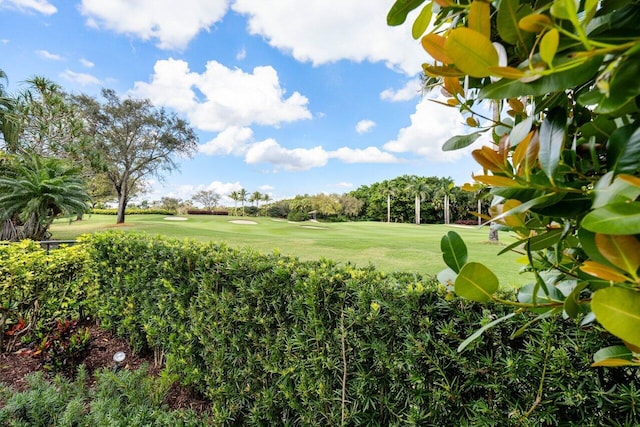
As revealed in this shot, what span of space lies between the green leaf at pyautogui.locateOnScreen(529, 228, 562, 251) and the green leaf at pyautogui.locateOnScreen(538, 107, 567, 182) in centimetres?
16

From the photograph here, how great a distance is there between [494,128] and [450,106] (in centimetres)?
14

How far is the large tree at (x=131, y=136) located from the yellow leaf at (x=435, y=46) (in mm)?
21356

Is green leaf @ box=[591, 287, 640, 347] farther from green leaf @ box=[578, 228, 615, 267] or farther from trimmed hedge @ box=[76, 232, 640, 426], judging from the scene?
trimmed hedge @ box=[76, 232, 640, 426]

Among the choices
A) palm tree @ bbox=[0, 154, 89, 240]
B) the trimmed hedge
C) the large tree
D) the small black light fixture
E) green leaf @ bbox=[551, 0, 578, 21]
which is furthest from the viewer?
the large tree

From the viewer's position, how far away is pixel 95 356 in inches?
133

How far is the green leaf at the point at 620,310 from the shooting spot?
0.37 metres

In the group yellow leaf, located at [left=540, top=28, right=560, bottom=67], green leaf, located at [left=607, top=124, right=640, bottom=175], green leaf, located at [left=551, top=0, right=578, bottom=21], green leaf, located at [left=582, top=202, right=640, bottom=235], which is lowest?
green leaf, located at [left=582, top=202, right=640, bottom=235]

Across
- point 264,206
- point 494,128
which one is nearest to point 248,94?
point 494,128

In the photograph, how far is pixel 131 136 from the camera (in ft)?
61.9

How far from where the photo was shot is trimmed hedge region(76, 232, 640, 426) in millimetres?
1197

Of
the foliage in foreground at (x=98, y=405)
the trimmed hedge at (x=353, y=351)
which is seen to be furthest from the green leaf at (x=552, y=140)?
the foliage in foreground at (x=98, y=405)

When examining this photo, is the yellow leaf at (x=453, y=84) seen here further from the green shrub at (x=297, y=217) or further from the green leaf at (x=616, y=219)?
the green shrub at (x=297, y=217)

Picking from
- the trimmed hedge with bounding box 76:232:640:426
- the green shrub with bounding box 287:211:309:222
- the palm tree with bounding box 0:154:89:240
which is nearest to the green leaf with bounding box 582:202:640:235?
the trimmed hedge with bounding box 76:232:640:426

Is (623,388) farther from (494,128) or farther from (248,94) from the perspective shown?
(248,94)
